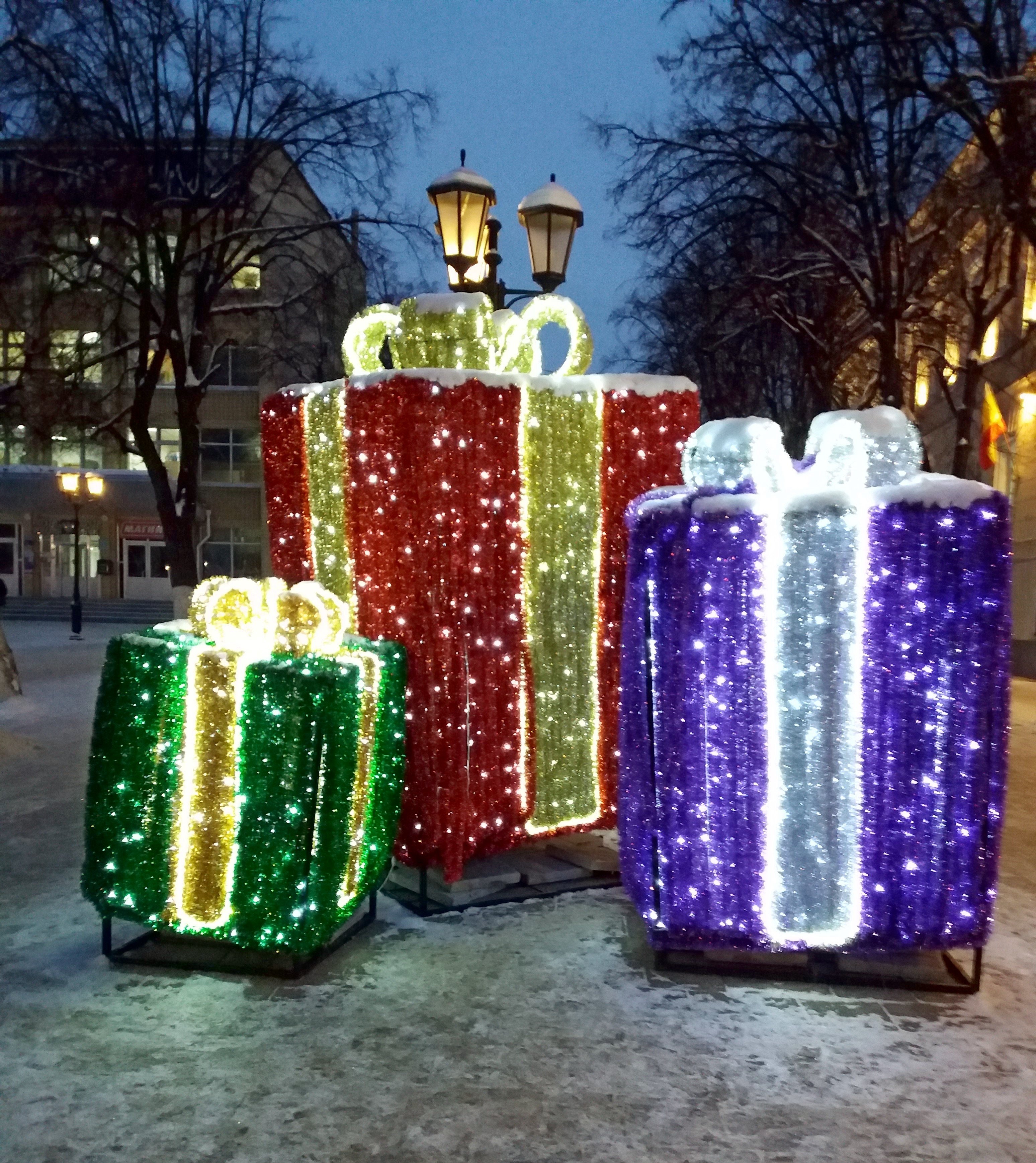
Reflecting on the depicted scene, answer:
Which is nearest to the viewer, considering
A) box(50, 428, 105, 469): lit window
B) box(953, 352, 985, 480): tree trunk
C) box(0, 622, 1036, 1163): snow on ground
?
box(0, 622, 1036, 1163): snow on ground

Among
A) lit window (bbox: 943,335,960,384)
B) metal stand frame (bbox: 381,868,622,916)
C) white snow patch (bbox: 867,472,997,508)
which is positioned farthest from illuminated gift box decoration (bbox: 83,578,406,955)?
lit window (bbox: 943,335,960,384)

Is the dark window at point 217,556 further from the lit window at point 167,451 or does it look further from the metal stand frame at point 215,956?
the metal stand frame at point 215,956

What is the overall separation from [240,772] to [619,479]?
237cm

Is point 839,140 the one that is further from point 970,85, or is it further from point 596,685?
point 596,685

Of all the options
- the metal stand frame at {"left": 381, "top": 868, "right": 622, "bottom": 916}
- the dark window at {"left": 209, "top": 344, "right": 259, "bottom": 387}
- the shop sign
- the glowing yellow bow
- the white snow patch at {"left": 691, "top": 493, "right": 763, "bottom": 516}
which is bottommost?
the metal stand frame at {"left": 381, "top": 868, "right": 622, "bottom": 916}

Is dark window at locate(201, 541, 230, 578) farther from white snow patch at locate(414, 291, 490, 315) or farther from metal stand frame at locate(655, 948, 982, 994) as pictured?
metal stand frame at locate(655, 948, 982, 994)

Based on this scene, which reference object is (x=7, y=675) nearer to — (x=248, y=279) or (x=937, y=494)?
(x=937, y=494)

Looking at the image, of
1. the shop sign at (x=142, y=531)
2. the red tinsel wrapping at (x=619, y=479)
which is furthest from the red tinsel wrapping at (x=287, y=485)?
the shop sign at (x=142, y=531)

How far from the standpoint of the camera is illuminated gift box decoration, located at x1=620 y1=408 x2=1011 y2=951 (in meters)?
3.82

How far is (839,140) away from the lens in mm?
Result: 12945

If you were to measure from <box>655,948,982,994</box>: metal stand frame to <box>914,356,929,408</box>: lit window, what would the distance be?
815 inches

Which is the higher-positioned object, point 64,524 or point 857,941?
point 64,524

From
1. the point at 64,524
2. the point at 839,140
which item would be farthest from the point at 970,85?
the point at 64,524

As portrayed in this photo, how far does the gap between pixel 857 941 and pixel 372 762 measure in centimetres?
205
